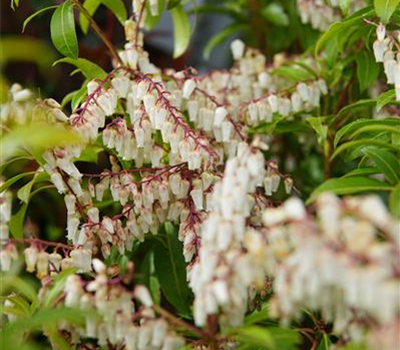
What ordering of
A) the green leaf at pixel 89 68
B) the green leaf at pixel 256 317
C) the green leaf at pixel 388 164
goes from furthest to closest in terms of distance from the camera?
1. the green leaf at pixel 89 68
2. the green leaf at pixel 388 164
3. the green leaf at pixel 256 317

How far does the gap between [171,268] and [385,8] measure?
3.06 ft

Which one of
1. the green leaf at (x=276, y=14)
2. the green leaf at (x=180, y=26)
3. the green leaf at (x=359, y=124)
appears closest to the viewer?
the green leaf at (x=359, y=124)

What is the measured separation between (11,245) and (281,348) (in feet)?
1.88

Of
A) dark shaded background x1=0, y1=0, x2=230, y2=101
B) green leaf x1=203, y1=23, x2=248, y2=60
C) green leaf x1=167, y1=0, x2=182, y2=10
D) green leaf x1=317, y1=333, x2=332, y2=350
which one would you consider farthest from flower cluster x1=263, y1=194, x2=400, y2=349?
dark shaded background x1=0, y1=0, x2=230, y2=101

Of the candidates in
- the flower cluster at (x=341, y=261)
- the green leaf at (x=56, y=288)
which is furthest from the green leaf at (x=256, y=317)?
the green leaf at (x=56, y=288)

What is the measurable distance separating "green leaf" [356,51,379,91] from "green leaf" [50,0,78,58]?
879 mm

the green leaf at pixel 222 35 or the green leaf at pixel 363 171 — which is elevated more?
the green leaf at pixel 222 35

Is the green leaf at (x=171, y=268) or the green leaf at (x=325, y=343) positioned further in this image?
the green leaf at (x=171, y=268)

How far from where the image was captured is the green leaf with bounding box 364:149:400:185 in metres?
1.58

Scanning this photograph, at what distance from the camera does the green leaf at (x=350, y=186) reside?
4.89 ft

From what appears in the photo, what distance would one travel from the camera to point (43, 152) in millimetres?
1620

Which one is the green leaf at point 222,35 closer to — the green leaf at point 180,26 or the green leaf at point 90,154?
the green leaf at point 180,26

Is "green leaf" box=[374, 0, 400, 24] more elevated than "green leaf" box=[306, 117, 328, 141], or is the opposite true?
"green leaf" box=[374, 0, 400, 24]

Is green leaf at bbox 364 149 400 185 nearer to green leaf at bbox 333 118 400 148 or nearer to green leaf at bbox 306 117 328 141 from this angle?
green leaf at bbox 333 118 400 148
